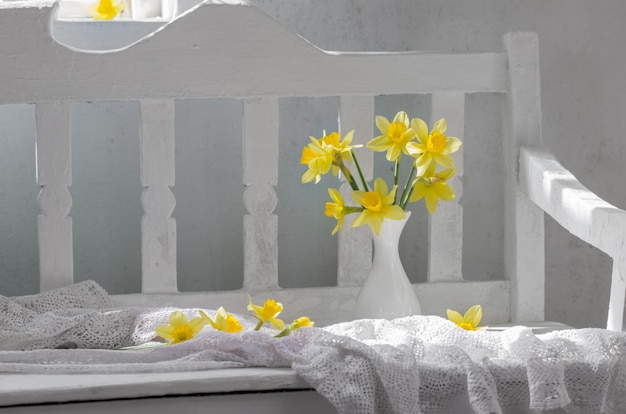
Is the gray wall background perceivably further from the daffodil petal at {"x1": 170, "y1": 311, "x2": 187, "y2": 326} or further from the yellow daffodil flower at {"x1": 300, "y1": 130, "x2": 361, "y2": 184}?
the daffodil petal at {"x1": 170, "y1": 311, "x2": 187, "y2": 326}

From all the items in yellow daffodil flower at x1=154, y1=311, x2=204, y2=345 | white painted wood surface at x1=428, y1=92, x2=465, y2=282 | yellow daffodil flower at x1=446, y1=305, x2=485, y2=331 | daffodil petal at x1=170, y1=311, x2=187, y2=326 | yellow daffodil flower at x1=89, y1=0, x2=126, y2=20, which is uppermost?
yellow daffodil flower at x1=89, y1=0, x2=126, y2=20

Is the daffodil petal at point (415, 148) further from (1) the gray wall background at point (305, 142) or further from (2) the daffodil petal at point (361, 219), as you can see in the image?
(1) the gray wall background at point (305, 142)

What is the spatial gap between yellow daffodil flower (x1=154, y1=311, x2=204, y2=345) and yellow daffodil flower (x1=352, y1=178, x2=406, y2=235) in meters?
0.33

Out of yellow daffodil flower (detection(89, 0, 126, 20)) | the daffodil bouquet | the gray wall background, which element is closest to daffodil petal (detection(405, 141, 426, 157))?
the daffodil bouquet

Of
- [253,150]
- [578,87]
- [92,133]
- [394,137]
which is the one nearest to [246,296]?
[253,150]

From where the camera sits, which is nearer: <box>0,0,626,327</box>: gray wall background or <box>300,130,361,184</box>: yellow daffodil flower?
<box>300,130,361,184</box>: yellow daffodil flower

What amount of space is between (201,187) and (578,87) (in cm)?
83

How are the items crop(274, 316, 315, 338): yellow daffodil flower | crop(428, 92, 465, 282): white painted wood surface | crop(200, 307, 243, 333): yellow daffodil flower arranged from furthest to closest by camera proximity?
crop(428, 92, 465, 282): white painted wood surface < crop(200, 307, 243, 333): yellow daffodil flower < crop(274, 316, 315, 338): yellow daffodil flower

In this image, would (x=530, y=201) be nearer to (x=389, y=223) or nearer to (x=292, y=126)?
(x=389, y=223)

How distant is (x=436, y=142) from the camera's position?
1.74 m

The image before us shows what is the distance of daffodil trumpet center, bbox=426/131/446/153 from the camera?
5.69 feet

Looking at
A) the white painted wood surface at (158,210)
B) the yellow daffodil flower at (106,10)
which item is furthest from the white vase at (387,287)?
the yellow daffodil flower at (106,10)

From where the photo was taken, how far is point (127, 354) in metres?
1.41

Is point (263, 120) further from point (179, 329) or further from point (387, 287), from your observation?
point (179, 329)
